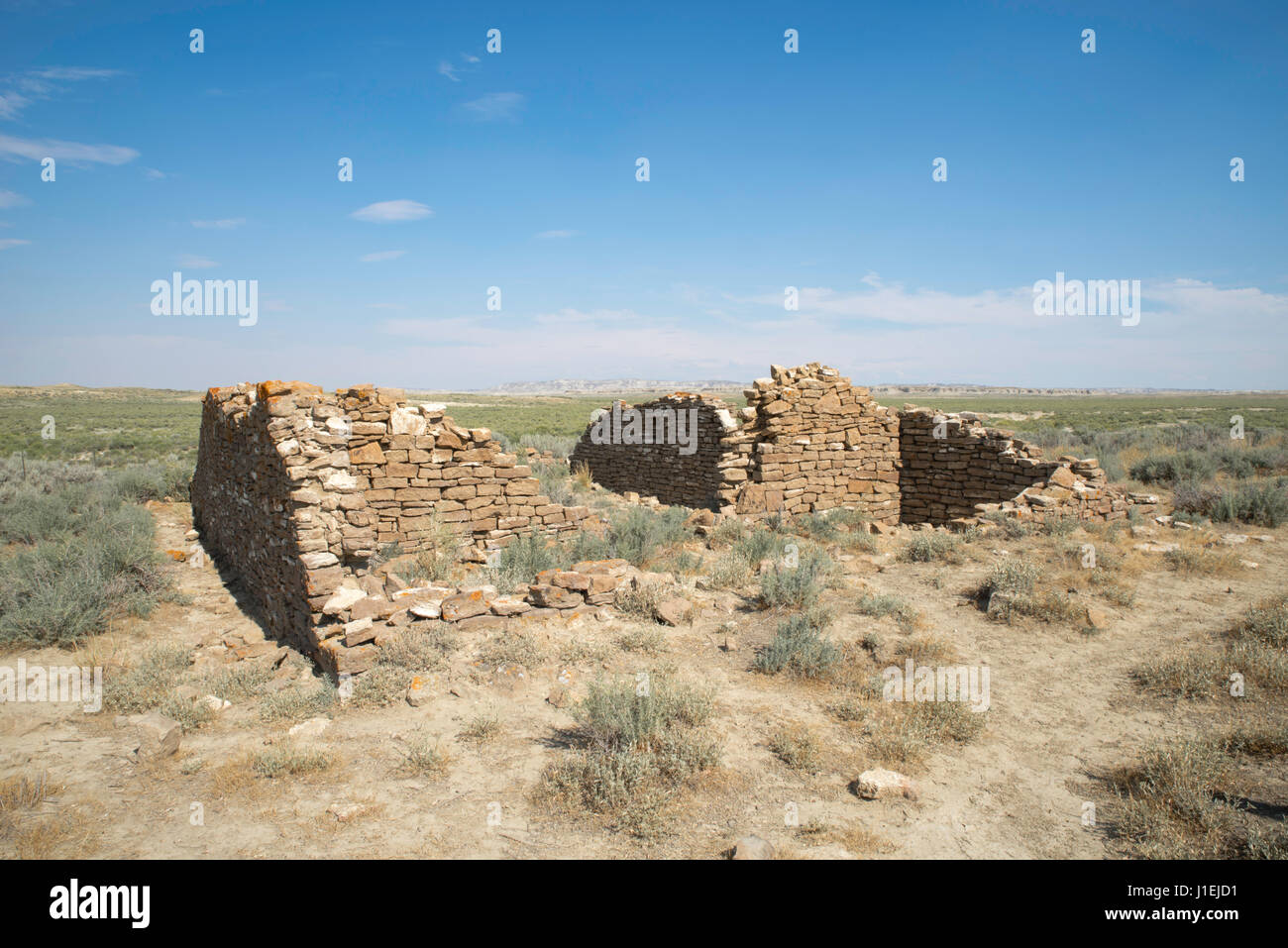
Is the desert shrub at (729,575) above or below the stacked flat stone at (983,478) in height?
below

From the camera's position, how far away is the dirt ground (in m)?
3.24

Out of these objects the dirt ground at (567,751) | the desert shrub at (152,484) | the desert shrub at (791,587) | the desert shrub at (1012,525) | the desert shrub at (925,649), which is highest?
the desert shrub at (152,484)

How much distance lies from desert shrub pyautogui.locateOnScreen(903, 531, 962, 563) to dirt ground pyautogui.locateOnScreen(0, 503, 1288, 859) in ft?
6.19

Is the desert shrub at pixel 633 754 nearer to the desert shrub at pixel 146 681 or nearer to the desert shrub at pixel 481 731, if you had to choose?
the desert shrub at pixel 481 731

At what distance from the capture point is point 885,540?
9539 millimetres

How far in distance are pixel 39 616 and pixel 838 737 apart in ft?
24.6

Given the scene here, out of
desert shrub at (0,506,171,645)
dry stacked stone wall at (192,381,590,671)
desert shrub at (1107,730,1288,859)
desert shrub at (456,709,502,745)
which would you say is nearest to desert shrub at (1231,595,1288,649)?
desert shrub at (1107,730,1288,859)

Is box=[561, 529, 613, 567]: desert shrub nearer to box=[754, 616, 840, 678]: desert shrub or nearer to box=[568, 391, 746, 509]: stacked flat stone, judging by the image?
box=[754, 616, 840, 678]: desert shrub

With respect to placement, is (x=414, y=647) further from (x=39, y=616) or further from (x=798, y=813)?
(x=39, y=616)

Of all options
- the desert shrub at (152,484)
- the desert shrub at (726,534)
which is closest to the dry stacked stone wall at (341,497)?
the desert shrub at (726,534)

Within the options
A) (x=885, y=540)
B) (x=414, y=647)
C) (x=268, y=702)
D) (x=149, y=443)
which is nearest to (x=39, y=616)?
(x=268, y=702)

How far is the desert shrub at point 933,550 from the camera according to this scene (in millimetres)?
Answer: 8183

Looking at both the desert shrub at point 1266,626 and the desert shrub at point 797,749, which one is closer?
the desert shrub at point 797,749

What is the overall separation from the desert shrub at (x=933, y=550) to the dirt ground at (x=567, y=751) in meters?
1.89
